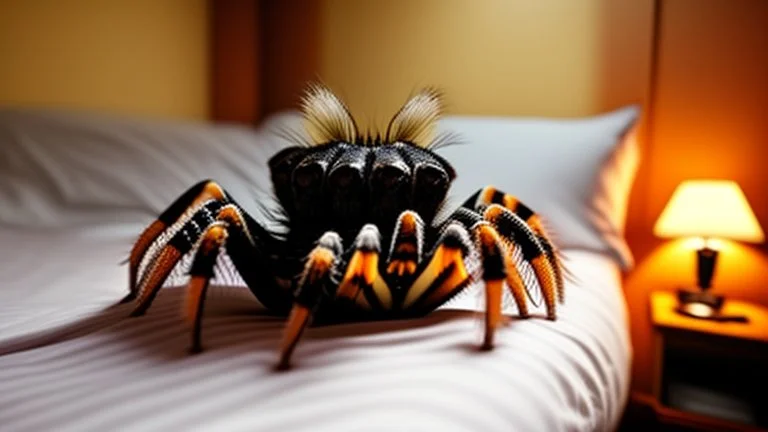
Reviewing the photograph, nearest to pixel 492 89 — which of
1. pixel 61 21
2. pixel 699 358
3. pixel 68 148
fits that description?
pixel 699 358

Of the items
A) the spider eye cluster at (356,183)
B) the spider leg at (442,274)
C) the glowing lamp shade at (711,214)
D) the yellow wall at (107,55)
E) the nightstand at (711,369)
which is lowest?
the nightstand at (711,369)

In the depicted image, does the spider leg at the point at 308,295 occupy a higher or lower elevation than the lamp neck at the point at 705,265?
higher

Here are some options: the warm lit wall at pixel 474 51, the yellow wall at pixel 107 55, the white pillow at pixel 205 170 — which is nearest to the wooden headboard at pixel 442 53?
the warm lit wall at pixel 474 51

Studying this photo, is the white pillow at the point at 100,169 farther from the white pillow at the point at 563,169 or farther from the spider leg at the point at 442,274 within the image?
the spider leg at the point at 442,274

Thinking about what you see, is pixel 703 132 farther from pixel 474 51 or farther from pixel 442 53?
pixel 442 53

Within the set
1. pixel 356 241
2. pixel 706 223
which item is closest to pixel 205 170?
pixel 356 241

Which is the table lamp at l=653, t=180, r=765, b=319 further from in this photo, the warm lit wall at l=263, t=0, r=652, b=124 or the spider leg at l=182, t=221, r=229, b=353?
the spider leg at l=182, t=221, r=229, b=353

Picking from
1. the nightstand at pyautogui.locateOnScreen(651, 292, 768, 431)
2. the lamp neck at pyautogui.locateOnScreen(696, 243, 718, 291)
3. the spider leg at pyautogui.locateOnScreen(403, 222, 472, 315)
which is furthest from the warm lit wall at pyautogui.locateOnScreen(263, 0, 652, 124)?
the spider leg at pyautogui.locateOnScreen(403, 222, 472, 315)
